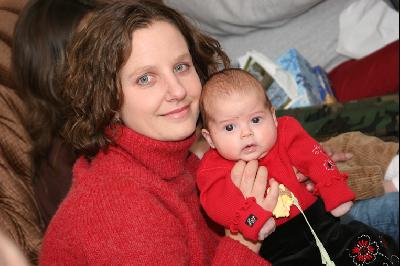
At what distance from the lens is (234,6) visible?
2.53 meters

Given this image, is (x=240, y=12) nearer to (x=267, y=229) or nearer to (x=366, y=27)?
(x=366, y=27)

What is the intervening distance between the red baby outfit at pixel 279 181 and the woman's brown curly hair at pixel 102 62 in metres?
0.31

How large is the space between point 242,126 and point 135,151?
29 cm

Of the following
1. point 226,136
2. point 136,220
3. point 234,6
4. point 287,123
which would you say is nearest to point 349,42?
point 234,6

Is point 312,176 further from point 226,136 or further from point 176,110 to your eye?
point 176,110

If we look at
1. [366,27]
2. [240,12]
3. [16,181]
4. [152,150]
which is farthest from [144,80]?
[366,27]

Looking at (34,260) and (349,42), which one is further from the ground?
(349,42)

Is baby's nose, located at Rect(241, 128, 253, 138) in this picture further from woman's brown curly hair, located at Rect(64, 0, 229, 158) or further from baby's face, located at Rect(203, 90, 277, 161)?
woman's brown curly hair, located at Rect(64, 0, 229, 158)

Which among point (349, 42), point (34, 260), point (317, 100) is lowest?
point (34, 260)

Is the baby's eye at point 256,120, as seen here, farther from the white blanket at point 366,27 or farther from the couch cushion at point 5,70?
the white blanket at point 366,27

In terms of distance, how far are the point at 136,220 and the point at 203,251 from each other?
26 centimetres

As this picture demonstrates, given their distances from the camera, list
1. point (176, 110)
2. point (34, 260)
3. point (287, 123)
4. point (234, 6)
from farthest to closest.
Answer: point (234, 6)
point (34, 260)
point (287, 123)
point (176, 110)

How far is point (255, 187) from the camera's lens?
1.31 m

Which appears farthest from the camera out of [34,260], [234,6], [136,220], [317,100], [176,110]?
[234,6]
